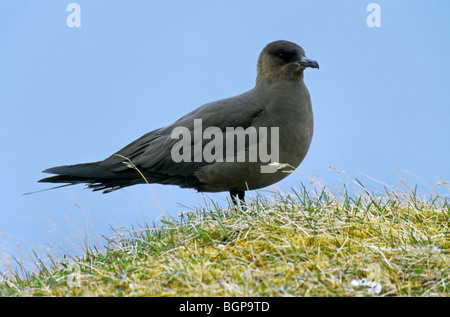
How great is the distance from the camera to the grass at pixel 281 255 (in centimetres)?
301

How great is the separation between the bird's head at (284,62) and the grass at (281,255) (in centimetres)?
142

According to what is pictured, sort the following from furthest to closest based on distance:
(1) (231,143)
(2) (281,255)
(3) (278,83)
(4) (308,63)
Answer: (3) (278,83), (4) (308,63), (1) (231,143), (2) (281,255)

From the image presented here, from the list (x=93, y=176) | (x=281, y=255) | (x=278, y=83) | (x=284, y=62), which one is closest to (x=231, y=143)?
(x=278, y=83)

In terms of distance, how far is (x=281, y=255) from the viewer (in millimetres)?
3291

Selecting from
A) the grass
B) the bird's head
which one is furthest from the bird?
the grass

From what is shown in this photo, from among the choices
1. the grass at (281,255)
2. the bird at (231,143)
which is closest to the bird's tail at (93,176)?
the bird at (231,143)

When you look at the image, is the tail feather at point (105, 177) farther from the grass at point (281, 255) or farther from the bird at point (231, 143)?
the grass at point (281, 255)

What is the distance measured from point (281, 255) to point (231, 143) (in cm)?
177

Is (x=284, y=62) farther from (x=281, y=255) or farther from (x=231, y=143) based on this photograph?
(x=281, y=255)

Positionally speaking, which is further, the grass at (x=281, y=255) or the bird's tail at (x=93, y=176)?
the bird's tail at (x=93, y=176)

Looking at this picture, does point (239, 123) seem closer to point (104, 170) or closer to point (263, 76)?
point (263, 76)

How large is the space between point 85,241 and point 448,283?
257cm

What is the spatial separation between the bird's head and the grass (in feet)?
4.67

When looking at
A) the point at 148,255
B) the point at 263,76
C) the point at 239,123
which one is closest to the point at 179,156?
the point at 239,123
